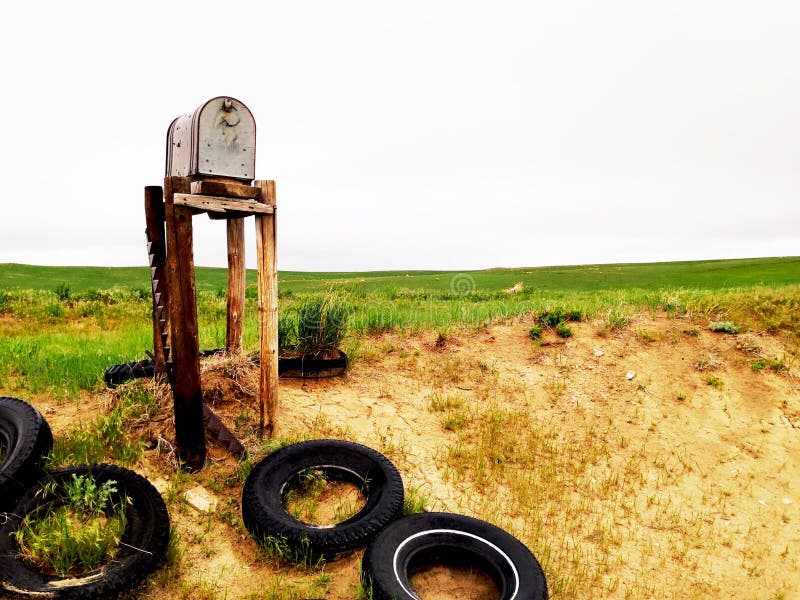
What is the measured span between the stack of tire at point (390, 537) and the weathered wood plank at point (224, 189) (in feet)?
9.86

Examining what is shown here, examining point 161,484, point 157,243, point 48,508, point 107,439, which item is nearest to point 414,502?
point 161,484

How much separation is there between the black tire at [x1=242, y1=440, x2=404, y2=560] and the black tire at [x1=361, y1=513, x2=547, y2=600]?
0.32 metres

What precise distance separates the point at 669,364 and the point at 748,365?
4.67 ft

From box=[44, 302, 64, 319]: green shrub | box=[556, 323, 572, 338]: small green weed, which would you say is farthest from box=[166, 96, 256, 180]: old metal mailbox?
box=[44, 302, 64, 319]: green shrub

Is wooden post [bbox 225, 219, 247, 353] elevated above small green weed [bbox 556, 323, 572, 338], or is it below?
above

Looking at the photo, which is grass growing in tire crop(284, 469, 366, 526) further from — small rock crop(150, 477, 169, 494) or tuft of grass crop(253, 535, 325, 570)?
small rock crop(150, 477, 169, 494)

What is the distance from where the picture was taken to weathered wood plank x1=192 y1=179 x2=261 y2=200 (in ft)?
18.1

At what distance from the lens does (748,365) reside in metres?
9.41

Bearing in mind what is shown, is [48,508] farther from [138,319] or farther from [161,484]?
[138,319]

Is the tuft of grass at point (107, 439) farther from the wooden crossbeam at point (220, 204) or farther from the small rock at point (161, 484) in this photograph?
the wooden crossbeam at point (220, 204)

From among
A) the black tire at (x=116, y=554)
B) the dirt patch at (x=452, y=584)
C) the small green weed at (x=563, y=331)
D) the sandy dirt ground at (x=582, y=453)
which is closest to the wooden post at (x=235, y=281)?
the sandy dirt ground at (x=582, y=453)

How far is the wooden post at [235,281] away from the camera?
7073 millimetres

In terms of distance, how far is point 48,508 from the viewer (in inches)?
185

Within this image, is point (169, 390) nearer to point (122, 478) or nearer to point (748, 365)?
Result: point (122, 478)
